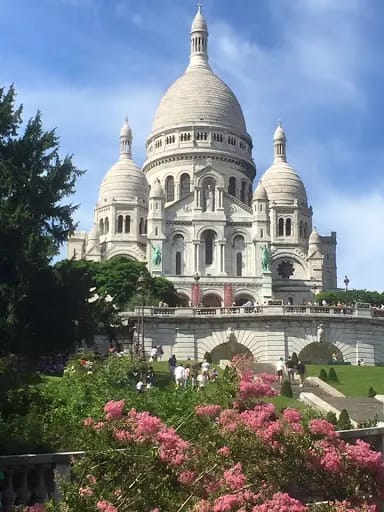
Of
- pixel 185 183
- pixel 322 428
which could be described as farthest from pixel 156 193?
pixel 322 428

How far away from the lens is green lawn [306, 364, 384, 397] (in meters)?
30.8

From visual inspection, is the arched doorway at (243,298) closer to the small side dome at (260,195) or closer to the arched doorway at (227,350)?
the small side dome at (260,195)

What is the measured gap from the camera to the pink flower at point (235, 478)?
378 inches

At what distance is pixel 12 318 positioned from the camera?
28125 mm

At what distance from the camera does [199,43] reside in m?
103

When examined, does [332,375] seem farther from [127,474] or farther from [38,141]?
[127,474]

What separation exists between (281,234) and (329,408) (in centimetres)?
6377

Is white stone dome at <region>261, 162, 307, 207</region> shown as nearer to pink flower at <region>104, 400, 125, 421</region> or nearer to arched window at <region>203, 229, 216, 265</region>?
arched window at <region>203, 229, 216, 265</region>

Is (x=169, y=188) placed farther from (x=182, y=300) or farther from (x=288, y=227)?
(x=182, y=300)

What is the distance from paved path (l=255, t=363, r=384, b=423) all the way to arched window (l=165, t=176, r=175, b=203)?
58.6 m

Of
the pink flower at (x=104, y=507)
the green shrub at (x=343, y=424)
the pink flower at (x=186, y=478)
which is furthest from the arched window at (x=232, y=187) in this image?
the pink flower at (x=104, y=507)

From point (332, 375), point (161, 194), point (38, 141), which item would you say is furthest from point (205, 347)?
point (161, 194)

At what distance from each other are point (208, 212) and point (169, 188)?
33.9 ft

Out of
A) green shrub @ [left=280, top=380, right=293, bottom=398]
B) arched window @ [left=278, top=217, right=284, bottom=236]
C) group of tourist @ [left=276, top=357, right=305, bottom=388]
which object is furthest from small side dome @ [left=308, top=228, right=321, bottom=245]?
green shrub @ [left=280, top=380, right=293, bottom=398]
